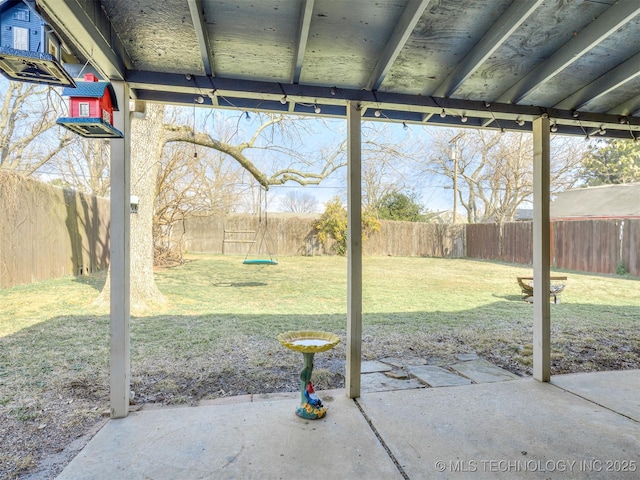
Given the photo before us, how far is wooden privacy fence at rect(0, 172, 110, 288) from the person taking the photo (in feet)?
17.1

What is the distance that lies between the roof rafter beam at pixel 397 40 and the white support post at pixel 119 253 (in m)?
1.49

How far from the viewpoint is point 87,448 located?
6.07ft

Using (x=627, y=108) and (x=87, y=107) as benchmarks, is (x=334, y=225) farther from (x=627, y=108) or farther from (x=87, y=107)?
(x=87, y=107)

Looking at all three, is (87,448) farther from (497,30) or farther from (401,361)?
(497,30)

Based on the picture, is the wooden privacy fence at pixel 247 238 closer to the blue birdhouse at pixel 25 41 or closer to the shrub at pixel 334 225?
the shrub at pixel 334 225

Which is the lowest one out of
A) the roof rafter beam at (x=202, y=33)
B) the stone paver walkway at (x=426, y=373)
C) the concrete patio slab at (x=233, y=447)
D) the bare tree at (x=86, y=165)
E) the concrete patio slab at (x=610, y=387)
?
the stone paver walkway at (x=426, y=373)

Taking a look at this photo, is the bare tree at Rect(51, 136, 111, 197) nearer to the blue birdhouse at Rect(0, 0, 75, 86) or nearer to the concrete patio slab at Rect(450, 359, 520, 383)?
the blue birdhouse at Rect(0, 0, 75, 86)

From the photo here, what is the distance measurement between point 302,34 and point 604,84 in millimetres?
2054

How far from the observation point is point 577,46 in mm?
1938

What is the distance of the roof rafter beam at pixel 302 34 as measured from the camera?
163cm

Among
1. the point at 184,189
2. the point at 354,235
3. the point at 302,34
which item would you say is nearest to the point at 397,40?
the point at 302,34

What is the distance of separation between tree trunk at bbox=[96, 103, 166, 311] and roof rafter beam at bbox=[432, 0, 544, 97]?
4025 millimetres

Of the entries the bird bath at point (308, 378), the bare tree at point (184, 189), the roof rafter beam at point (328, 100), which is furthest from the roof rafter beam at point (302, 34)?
the bare tree at point (184, 189)

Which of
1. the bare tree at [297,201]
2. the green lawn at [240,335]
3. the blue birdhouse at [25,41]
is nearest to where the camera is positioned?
the blue birdhouse at [25,41]
